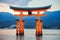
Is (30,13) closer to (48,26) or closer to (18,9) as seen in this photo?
(18,9)

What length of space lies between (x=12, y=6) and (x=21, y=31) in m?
2.03

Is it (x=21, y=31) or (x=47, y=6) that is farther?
(x=21, y=31)

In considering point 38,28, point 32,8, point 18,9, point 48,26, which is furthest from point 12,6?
point 48,26

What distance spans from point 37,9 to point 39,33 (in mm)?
1839

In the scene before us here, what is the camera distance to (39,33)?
49.7 ft

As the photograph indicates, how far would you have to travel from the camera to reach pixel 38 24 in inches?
591

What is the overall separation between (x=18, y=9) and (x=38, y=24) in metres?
1.82

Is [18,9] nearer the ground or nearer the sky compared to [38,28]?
nearer the sky

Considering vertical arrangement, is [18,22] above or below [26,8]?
below

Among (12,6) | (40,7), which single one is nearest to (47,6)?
(40,7)

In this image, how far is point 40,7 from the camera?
1454 cm

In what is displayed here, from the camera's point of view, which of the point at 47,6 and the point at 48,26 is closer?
the point at 47,6

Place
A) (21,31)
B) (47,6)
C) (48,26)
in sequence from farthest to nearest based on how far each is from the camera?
1. (48,26)
2. (21,31)
3. (47,6)

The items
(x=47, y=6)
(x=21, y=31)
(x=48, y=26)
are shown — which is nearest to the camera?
(x=47, y=6)
